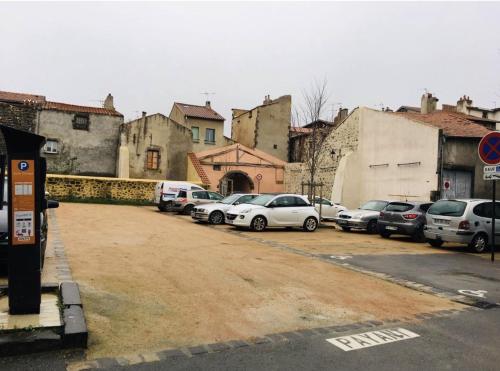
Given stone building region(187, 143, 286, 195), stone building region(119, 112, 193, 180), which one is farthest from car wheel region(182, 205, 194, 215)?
stone building region(119, 112, 193, 180)

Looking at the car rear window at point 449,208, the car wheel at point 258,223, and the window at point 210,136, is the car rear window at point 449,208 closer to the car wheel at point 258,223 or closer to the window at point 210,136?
the car wheel at point 258,223

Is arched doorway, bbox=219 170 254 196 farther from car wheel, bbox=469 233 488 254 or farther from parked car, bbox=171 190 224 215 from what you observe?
car wheel, bbox=469 233 488 254

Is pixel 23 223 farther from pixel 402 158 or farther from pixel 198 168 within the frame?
pixel 198 168

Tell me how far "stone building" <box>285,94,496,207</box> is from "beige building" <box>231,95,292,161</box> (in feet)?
45.8

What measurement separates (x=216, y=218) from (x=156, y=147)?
63.6 feet

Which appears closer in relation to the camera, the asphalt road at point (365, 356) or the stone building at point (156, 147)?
the asphalt road at point (365, 356)

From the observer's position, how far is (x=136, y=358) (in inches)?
169

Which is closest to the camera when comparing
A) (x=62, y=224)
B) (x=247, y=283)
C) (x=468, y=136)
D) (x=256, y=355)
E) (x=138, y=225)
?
(x=256, y=355)

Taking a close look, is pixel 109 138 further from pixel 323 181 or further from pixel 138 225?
pixel 138 225

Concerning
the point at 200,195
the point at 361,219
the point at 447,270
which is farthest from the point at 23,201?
the point at 200,195

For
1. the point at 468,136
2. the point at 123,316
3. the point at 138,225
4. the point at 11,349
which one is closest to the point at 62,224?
the point at 138,225

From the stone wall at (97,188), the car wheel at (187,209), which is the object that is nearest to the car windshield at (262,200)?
the car wheel at (187,209)

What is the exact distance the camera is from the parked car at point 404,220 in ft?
53.1

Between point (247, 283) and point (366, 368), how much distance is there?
353cm
